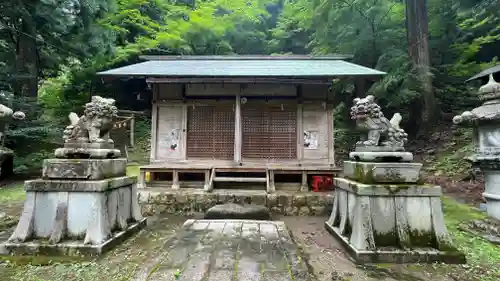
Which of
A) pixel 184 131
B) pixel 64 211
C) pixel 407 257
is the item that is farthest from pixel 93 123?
pixel 407 257


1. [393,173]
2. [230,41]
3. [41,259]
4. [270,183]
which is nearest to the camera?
[41,259]

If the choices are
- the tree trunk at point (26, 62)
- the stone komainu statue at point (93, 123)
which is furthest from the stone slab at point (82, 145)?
the tree trunk at point (26, 62)

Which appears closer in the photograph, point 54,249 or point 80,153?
point 54,249

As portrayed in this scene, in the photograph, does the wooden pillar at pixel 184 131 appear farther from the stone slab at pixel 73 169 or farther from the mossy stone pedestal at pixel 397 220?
the mossy stone pedestal at pixel 397 220

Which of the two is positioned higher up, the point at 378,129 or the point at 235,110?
the point at 235,110

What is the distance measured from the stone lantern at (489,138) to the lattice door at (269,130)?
13.7ft

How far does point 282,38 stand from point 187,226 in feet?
57.3

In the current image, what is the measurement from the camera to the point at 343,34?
13883 millimetres

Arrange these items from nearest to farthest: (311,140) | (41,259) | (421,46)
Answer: (41,259), (311,140), (421,46)

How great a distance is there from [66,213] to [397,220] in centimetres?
489

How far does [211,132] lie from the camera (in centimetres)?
862

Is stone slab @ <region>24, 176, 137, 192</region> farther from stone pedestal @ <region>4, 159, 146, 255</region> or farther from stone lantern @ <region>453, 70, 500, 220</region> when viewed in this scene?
stone lantern @ <region>453, 70, 500, 220</region>

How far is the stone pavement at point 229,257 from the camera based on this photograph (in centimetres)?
314

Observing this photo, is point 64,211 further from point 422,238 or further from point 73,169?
point 422,238
